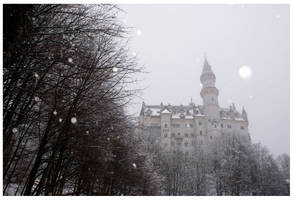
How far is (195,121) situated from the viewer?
64.7m

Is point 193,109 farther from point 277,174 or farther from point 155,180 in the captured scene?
point 155,180

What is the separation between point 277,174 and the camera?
3156 cm

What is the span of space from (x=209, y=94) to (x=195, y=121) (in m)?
10.3

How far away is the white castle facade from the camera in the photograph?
6228 centimetres

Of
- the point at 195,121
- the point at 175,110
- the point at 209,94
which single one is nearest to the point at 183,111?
the point at 175,110

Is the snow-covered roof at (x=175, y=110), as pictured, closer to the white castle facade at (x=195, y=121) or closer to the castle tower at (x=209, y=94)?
the white castle facade at (x=195, y=121)

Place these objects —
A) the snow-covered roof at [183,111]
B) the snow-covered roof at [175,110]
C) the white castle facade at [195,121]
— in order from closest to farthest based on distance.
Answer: the white castle facade at [195,121]
the snow-covered roof at [175,110]
the snow-covered roof at [183,111]

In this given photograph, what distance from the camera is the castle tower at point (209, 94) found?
6569 centimetres

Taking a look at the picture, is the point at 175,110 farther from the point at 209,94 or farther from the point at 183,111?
the point at 209,94

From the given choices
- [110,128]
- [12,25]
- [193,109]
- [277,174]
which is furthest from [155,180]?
[193,109]

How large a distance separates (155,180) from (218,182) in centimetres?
1964

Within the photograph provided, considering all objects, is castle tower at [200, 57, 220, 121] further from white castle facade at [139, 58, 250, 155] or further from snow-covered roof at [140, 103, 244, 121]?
snow-covered roof at [140, 103, 244, 121]

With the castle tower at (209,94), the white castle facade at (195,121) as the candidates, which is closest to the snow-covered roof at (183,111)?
the white castle facade at (195,121)

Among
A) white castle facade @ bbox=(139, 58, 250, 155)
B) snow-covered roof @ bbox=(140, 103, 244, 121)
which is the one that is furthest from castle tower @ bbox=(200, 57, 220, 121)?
snow-covered roof @ bbox=(140, 103, 244, 121)
